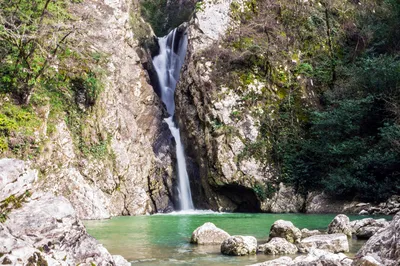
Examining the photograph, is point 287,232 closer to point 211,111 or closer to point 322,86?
point 211,111

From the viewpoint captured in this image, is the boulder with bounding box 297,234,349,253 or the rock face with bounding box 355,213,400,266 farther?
the boulder with bounding box 297,234,349,253

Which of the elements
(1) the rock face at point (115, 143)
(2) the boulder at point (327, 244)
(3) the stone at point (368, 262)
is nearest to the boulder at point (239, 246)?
(2) the boulder at point (327, 244)

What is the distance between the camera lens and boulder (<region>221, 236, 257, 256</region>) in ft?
26.7

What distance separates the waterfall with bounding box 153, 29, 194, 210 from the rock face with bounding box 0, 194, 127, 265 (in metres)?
19.5

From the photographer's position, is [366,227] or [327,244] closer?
[327,244]

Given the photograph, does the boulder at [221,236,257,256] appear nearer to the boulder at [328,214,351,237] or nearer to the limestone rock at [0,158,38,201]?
the boulder at [328,214,351,237]

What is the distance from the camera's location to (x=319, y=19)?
88.8ft

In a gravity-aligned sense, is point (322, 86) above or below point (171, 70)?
below

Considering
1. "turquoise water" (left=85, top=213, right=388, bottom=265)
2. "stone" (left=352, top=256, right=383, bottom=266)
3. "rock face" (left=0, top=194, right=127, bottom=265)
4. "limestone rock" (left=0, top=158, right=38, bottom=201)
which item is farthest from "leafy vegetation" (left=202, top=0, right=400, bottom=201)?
"limestone rock" (left=0, top=158, right=38, bottom=201)

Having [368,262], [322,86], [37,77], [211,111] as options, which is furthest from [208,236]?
[322,86]

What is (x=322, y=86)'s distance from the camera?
2542 cm

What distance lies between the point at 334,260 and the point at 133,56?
81.4 ft

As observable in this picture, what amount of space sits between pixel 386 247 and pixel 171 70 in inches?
1015

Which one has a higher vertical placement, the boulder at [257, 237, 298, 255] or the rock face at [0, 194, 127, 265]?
the rock face at [0, 194, 127, 265]
